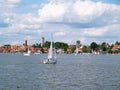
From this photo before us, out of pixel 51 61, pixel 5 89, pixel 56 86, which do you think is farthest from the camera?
pixel 51 61

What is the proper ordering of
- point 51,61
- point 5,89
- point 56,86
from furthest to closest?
point 51,61 → point 56,86 → point 5,89

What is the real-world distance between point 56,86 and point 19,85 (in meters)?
6.22

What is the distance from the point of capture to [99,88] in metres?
61.0

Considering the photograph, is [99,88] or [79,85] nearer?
[99,88]

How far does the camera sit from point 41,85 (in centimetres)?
6475

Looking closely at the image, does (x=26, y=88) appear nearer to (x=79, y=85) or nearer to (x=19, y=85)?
(x=19, y=85)

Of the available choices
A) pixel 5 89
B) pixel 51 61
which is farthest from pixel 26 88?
pixel 51 61

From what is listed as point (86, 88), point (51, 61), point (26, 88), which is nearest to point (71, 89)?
point (86, 88)

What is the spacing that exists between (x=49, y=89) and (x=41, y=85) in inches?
238

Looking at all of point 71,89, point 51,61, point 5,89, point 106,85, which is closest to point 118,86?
point 106,85

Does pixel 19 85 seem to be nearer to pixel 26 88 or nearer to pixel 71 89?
pixel 26 88

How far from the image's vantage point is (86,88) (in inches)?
2388

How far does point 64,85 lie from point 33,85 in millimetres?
5202

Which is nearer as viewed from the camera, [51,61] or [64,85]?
[64,85]
